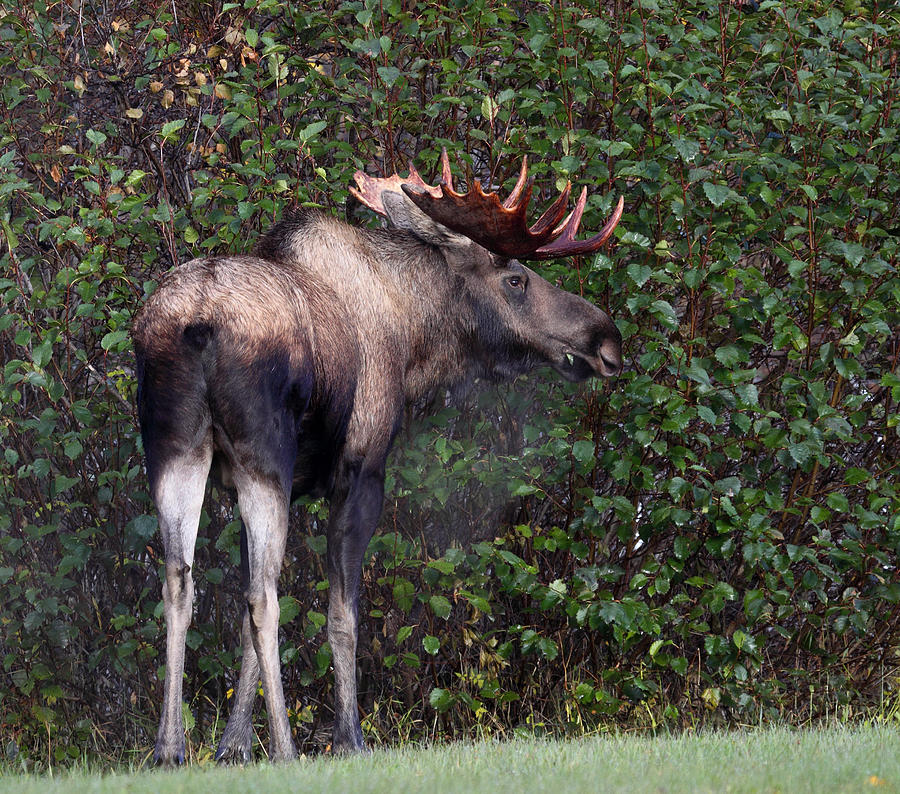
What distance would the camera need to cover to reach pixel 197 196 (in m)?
5.45

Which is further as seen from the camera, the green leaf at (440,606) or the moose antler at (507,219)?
the green leaf at (440,606)

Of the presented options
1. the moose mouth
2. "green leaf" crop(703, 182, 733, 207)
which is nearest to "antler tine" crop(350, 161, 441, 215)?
the moose mouth

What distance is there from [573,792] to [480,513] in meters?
2.66

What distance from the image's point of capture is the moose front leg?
16.3ft

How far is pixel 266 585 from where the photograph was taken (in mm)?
4535

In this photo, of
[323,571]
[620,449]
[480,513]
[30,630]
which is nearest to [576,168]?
[620,449]

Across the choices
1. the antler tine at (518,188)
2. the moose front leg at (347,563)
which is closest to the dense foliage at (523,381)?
the antler tine at (518,188)

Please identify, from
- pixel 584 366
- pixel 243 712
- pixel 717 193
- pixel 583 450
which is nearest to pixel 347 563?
pixel 243 712

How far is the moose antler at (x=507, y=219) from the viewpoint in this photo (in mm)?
5129

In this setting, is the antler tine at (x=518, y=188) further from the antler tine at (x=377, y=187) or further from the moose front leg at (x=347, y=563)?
the moose front leg at (x=347, y=563)

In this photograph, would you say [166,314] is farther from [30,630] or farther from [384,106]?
[30,630]

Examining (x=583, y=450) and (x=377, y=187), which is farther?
(x=377, y=187)

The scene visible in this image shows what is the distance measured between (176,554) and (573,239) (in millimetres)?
2250

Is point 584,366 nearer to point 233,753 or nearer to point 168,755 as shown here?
point 233,753
